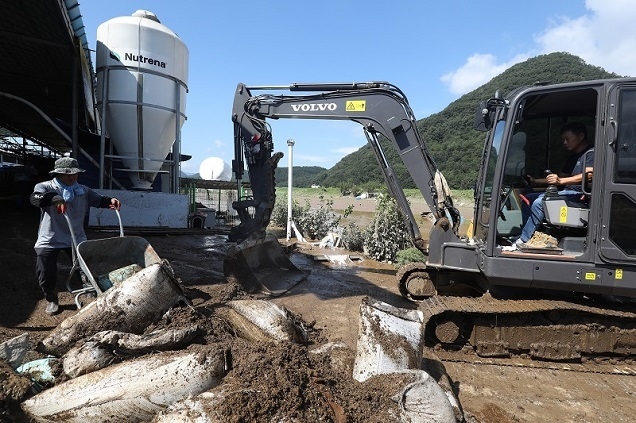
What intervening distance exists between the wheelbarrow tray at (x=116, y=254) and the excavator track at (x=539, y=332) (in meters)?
3.11

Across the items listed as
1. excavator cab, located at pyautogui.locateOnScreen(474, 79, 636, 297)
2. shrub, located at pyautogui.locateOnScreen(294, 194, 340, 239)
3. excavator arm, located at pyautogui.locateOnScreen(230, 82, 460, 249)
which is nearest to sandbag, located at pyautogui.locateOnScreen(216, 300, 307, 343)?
excavator cab, located at pyautogui.locateOnScreen(474, 79, 636, 297)

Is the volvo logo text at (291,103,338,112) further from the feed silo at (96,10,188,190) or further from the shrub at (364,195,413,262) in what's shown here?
the feed silo at (96,10,188,190)

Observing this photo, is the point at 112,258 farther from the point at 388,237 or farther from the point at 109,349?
the point at 388,237

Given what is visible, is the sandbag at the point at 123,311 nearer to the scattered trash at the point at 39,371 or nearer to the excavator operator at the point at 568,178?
the scattered trash at the point at 39,371

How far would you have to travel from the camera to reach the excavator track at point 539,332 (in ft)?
13.1

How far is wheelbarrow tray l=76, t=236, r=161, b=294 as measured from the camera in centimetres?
415

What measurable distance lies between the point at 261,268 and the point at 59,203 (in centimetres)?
321

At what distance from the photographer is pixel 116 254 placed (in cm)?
438

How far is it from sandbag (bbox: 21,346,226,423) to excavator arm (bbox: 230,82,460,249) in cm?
338

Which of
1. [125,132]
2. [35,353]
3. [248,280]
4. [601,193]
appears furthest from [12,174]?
[601,193]

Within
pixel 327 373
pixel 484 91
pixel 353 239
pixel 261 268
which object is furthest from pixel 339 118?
pixel 484 91

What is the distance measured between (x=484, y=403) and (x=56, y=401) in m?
3.08

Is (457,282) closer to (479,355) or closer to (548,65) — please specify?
(479,355)

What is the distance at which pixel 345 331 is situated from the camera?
457cm
